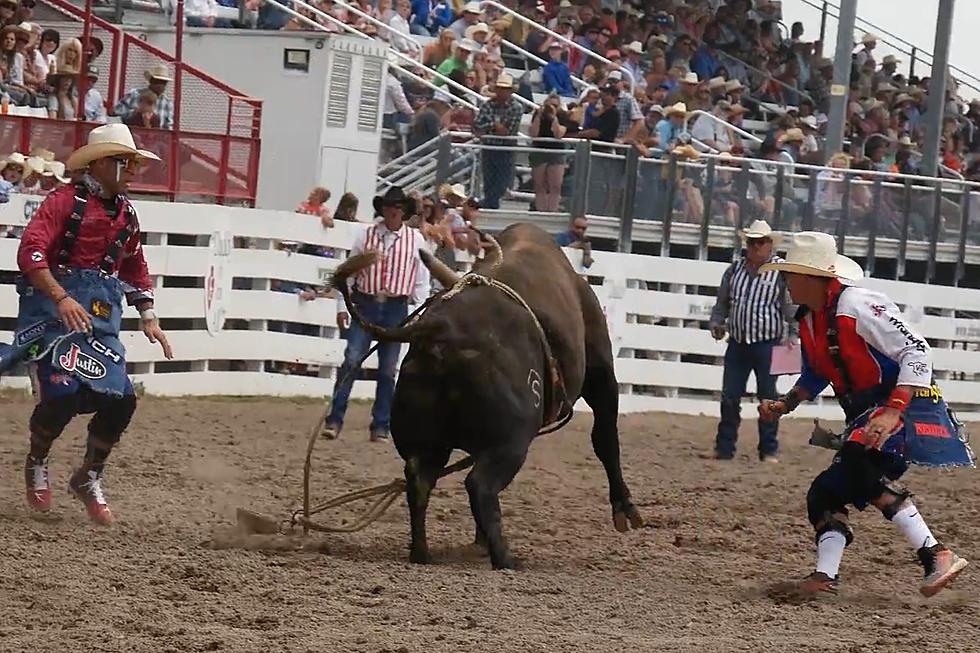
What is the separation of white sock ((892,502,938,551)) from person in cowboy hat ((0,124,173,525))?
A: 314 cm

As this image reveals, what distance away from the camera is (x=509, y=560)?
6.75m

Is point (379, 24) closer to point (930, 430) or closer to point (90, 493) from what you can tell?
point (90, 493)

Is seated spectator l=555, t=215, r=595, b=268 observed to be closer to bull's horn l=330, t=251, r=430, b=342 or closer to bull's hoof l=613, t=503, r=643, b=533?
bull's hoof l=613, t=503, r=643, b=533

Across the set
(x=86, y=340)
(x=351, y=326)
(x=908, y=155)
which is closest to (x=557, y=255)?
(x=86, y=340)

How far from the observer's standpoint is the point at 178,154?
14633mm

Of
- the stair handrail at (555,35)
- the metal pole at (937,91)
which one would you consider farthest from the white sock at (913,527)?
the stair handrail at (555,35)

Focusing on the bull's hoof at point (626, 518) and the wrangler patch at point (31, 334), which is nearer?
the wrangler patch at point (31, 334)

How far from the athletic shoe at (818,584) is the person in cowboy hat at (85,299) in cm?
284

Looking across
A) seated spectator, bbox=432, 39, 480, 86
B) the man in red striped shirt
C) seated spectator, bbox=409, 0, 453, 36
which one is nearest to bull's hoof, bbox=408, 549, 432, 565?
the man in red striped shirt

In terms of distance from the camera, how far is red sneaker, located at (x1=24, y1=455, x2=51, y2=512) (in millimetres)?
7480

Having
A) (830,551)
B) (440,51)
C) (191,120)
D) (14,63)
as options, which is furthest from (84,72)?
(830,551)

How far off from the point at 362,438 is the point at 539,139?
485 cm

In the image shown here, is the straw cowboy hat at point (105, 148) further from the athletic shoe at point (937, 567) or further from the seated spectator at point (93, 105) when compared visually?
the seated spectator at point (93, 105)

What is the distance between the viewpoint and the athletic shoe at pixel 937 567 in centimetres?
652
